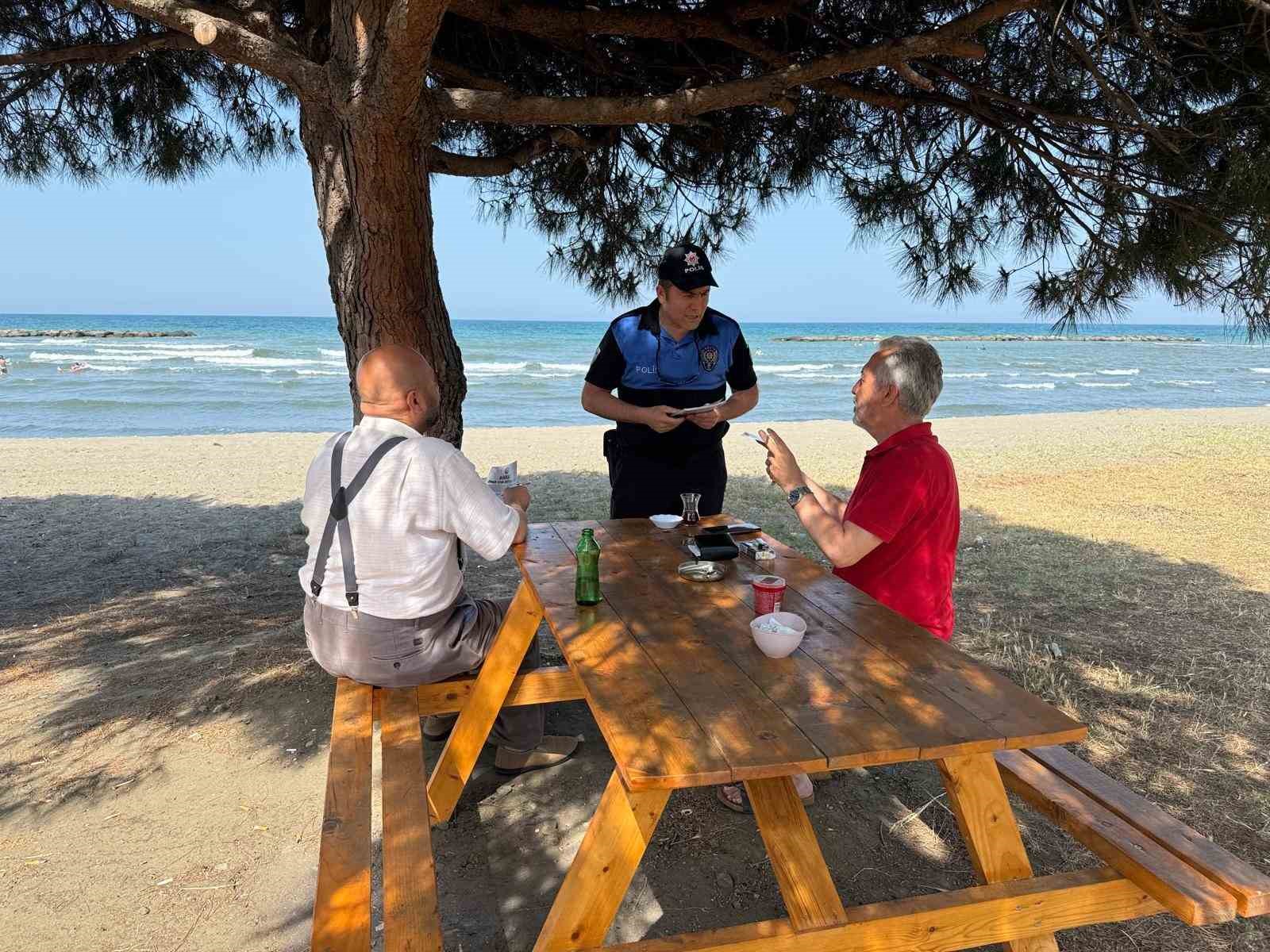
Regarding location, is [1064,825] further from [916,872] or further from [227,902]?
[227,902]

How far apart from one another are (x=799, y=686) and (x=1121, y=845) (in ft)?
2.41

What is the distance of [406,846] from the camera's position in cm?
178

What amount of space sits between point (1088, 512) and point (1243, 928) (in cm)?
555

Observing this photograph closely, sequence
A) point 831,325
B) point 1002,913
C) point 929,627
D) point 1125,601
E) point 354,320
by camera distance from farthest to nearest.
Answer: point 831,325 < point 1125,601 < point 354,320 < point 929,627 < point 1002,913

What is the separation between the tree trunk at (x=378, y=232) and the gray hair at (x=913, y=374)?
179cm

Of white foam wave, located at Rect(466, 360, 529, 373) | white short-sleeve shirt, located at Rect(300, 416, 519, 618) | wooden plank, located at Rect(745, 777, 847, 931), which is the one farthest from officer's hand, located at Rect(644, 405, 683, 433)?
white foam wave, located at Rect(466, 360, 529, 373)

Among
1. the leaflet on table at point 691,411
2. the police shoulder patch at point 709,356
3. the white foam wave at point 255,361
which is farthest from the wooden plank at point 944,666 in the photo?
the white foam wave at point 255,361

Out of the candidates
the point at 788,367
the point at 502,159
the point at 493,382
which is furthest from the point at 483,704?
the point at 788,367

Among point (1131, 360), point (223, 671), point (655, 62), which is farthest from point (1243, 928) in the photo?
point (1131, 360)

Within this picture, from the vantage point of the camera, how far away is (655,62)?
13.3 feet

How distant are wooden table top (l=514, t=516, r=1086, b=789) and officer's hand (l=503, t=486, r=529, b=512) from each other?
41 centimetres

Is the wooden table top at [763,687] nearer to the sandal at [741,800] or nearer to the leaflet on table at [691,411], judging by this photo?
the sandal at [741,800]

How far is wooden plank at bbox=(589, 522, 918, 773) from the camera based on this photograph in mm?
1468

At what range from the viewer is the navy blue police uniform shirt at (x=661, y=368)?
3514mm
